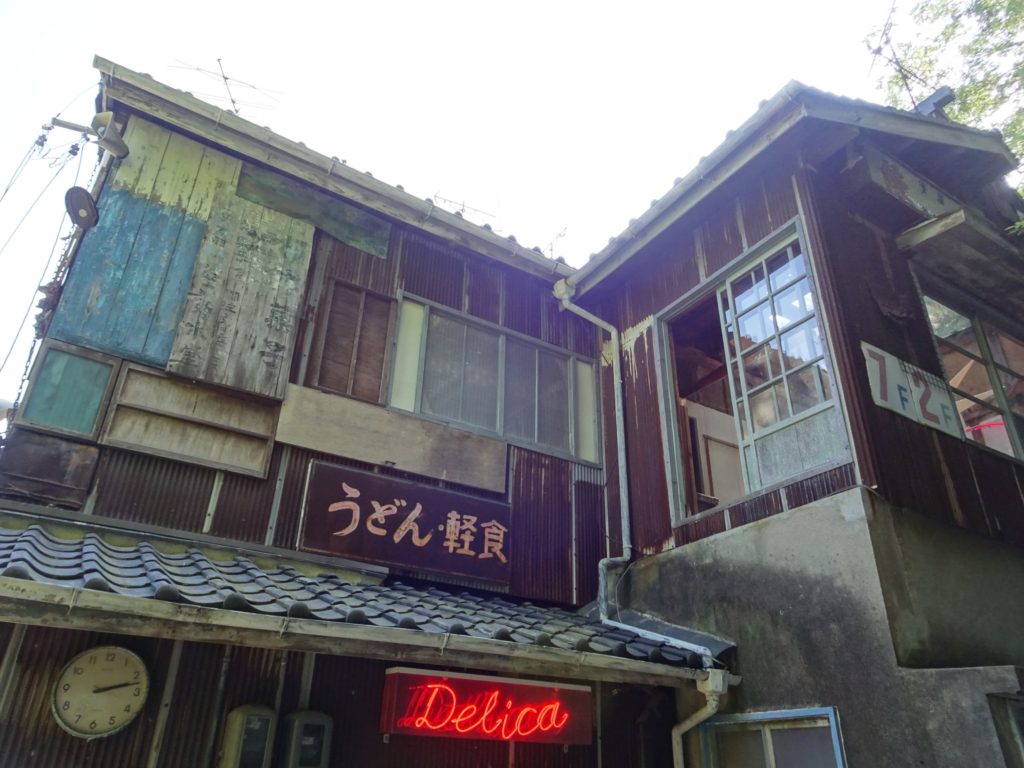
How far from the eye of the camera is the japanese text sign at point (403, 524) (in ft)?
23.5

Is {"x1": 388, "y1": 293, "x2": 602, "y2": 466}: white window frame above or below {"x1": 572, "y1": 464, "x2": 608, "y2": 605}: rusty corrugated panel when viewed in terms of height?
above

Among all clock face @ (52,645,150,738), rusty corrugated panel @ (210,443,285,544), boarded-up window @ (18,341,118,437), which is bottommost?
clock face @ (52,645,150,738)

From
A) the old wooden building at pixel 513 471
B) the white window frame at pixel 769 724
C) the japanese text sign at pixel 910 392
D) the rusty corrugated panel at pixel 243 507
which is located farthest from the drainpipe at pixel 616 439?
the rusty corrugated panel at pixel 243 507

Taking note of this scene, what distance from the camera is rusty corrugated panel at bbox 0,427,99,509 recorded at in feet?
19.6

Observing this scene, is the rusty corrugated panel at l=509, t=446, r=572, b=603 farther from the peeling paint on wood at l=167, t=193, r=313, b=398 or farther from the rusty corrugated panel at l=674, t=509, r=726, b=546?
the peeling paint on wood at l=167, t=193, r=313, b=398

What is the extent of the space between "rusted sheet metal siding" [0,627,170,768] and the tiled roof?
0.63 meters

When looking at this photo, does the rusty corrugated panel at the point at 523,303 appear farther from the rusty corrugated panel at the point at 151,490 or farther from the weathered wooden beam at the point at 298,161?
the rusty corrugated panel at the point at 151,490

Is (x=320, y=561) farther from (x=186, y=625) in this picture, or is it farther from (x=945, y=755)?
(x=945, y=755)

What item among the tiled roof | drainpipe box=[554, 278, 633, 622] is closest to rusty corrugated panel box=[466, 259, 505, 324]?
drainpipe box=[554, 278, 633, 622]

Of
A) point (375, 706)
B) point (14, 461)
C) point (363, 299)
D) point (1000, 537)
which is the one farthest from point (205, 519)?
point (1000, 537)

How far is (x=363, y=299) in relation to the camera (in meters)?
8.54

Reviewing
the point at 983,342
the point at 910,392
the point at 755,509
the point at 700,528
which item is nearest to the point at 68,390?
the point at 700,528

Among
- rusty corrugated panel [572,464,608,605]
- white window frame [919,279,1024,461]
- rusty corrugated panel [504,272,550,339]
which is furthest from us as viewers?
rusty corrugated panel [504,272,550,339]

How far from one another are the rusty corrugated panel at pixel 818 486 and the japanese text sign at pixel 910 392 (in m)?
0.87
